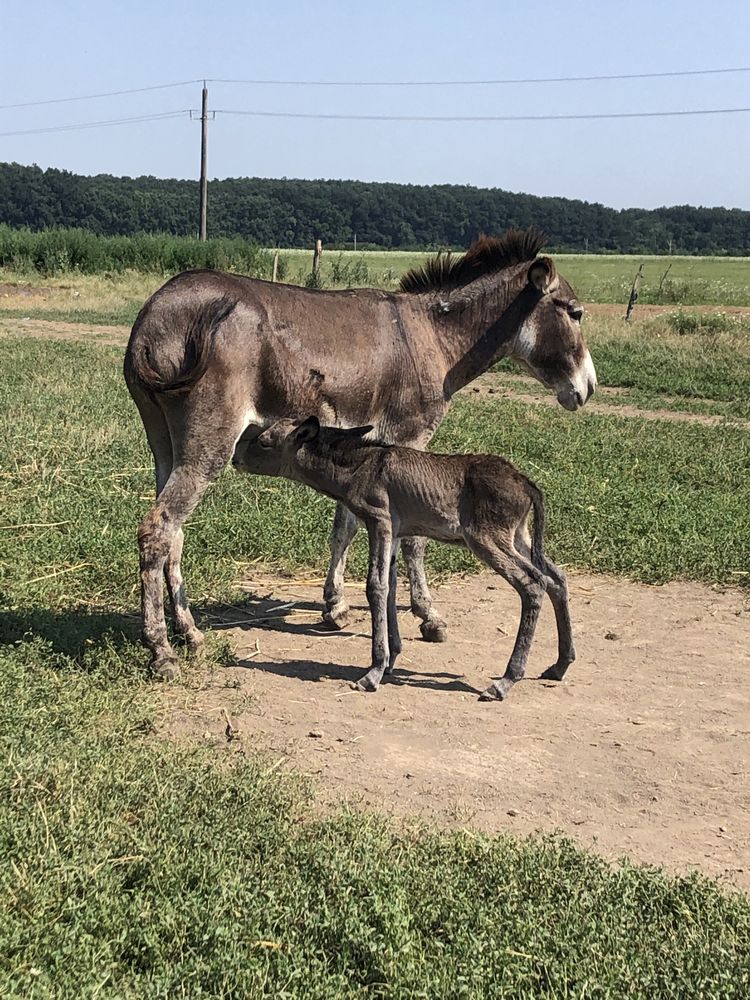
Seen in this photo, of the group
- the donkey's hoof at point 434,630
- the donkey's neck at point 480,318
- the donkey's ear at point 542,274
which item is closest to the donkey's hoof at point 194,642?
the donkey's hoof at point 434,630

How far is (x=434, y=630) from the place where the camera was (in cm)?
738

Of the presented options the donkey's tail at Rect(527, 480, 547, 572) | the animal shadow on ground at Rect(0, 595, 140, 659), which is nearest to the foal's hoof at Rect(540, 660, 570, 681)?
the donkey's tail at Rect(527, 480, 547, 572)

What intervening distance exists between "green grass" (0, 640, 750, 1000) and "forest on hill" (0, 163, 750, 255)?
6394 centimetres

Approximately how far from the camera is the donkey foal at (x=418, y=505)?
21.4ft

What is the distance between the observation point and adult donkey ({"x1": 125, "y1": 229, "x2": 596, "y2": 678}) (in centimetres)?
647

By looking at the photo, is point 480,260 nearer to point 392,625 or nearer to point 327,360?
point 327,360

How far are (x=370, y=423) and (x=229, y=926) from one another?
410cm

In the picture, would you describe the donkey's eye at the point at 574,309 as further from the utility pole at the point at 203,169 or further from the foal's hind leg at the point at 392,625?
the utility pole at the point at 203,169

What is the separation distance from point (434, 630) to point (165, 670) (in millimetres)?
1833

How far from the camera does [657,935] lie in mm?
3967

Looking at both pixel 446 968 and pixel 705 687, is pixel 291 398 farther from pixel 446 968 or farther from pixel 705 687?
pixel 446 968

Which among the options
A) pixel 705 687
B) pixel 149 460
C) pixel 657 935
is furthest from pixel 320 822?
pixel 149 460

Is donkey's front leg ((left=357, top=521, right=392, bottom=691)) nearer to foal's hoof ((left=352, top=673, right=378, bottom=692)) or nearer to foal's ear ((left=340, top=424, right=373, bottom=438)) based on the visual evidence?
foal's hoof ((left=352, top=673, right=378, bottom=692))

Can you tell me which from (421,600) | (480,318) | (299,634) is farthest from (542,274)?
(299,634)
